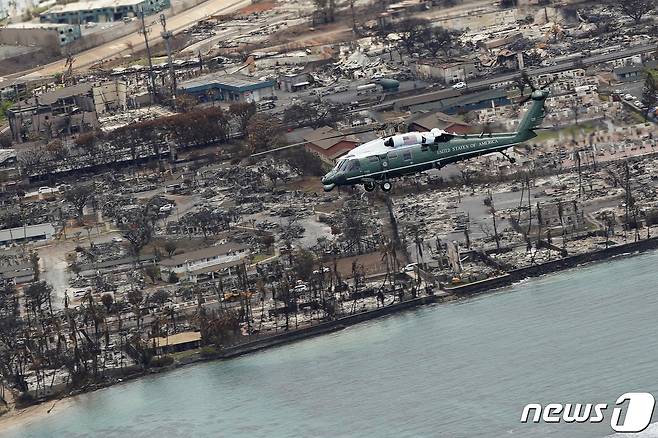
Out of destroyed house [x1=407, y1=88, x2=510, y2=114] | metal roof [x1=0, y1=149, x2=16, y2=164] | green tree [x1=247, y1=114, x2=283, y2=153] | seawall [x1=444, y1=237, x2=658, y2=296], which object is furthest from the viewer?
metal roof [x1=0, y1=149, x2=16, y2=164]

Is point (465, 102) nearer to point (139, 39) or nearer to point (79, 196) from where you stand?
point (79, 196)

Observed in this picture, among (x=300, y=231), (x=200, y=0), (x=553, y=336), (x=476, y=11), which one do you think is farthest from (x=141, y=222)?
(x=200, y=0)

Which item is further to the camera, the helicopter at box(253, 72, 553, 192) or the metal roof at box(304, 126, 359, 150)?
the metal roof at box(304, 126, 359, 150)

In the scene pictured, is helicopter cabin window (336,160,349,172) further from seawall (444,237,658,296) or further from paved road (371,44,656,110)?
paved road (371,44,656,110)

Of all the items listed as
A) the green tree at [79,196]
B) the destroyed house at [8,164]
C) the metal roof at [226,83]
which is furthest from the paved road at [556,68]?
the destroyed house at [8,164]

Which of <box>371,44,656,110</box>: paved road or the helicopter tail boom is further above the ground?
the helicopter tail boom

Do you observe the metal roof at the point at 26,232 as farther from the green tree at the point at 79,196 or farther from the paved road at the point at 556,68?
the paved road at the point at 556,68

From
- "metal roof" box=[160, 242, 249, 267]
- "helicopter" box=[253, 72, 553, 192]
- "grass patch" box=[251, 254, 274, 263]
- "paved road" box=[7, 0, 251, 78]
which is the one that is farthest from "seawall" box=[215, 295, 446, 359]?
"paved road" box=[7, 0, 251, 78]
